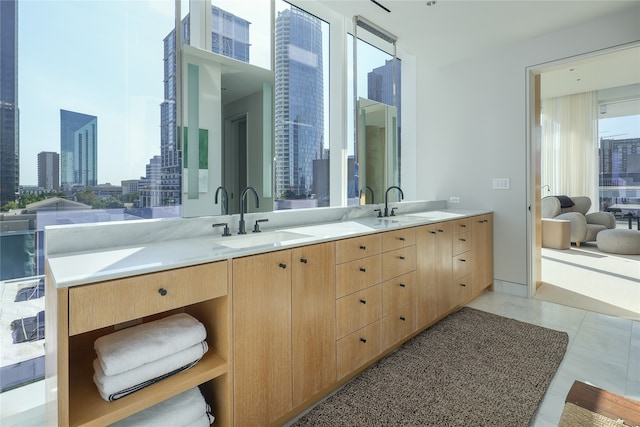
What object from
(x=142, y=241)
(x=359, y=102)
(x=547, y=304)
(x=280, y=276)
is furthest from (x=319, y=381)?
(x=547, y=304)

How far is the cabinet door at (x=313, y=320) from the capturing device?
1562mm

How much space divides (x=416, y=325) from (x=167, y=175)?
6.50ft

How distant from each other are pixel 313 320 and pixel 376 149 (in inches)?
82.2

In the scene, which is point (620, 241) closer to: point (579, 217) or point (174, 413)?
point (579, 217)

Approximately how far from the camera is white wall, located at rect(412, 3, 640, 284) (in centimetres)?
329

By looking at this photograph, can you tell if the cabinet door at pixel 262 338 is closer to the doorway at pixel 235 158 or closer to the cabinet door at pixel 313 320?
the cabinet door at pixel 313 320

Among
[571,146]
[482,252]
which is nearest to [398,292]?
[482,252]

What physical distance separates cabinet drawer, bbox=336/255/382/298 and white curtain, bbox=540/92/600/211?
25.0ft

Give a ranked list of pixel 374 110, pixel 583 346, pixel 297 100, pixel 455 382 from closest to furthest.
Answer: pixel 455 382 < pixel 583 346 < pixel 297 100 < pixel 374 110

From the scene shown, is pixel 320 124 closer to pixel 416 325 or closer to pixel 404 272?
pixel 404 272

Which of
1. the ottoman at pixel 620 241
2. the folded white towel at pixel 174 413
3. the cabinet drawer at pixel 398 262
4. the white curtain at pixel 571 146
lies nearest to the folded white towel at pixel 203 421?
the folded white towel at pixel 174 413

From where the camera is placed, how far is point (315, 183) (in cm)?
292

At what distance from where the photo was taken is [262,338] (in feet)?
4.65

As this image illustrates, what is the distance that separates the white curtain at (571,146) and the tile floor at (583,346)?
562 centimetres
